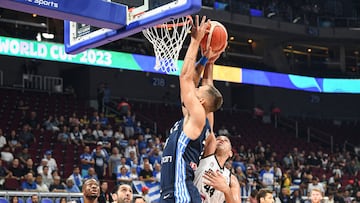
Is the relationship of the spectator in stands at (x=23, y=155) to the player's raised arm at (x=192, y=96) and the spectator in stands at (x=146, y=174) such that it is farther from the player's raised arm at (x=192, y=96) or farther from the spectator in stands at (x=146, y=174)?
the player's raised arm at (x=192, y=96)

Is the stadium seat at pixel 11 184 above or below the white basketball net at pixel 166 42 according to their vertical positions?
below

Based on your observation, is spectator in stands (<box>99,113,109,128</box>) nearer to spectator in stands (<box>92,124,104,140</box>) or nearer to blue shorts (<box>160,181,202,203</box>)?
spectator in stands (<box>92,124,104,140</box>)

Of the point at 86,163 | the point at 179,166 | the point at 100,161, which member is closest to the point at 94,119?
the point at 100,161

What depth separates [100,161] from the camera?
13.4 meters

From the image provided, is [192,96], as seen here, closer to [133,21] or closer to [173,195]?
[173,195]

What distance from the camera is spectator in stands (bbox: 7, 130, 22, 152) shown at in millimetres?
13229

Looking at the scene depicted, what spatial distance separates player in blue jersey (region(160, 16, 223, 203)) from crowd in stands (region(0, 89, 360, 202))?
290 inches

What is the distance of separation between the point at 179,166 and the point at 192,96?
48 cm

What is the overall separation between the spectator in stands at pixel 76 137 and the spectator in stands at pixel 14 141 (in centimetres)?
123

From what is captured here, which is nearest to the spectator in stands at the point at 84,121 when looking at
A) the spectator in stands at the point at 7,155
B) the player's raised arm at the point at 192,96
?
the spectator in stands at the point at 7,155

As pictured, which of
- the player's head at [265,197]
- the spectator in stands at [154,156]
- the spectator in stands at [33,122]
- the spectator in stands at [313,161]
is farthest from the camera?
the spectator in stands at [313,161]

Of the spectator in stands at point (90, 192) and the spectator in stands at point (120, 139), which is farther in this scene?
the spectator in stands at point (120, 139)

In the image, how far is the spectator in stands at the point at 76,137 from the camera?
14898 millimetres

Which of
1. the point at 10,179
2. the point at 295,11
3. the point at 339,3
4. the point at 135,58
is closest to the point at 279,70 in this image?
the point at 295,11
